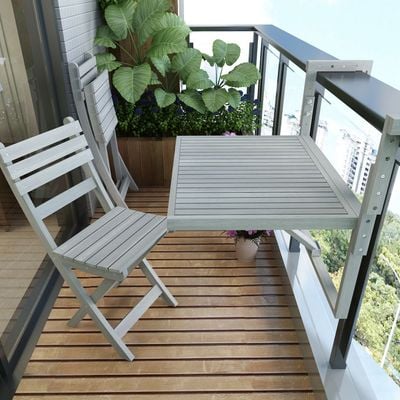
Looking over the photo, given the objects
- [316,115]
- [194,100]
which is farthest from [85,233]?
[194,100]

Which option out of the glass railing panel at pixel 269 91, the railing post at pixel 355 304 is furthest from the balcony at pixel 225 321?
the glass railing panel at pixel 269 91

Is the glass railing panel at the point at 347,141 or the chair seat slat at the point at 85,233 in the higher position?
the glass railing panel at the point at 347,141

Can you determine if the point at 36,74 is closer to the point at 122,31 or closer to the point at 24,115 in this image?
the point at 24,115

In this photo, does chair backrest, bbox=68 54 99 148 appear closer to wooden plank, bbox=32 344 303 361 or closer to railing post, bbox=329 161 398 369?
wooden plank, bbox=32 344 303 361

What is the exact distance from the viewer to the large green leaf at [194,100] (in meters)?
2.95

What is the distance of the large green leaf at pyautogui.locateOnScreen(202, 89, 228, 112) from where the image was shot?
290cm

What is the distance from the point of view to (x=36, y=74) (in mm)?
2111

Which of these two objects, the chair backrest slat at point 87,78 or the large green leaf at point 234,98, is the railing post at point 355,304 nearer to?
the chair backrest slat at point 87,78

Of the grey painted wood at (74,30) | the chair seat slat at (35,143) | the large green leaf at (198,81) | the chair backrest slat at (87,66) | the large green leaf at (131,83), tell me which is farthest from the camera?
the large green leaf at (198,81)

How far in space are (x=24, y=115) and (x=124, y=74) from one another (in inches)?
36.7

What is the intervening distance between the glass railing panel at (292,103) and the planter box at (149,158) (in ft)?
3.28

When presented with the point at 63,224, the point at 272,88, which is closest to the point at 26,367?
the point at 63,224

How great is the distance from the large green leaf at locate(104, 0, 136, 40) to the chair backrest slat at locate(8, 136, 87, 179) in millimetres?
1378

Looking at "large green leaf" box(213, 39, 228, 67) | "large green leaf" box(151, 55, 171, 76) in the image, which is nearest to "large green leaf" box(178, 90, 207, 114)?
"large green leaf" box(151, 55, 171, 76)
